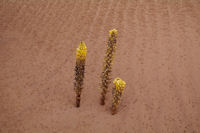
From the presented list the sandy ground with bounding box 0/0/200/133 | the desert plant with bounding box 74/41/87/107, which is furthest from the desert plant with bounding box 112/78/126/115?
the desert plant with bounding box 74/41/87/107

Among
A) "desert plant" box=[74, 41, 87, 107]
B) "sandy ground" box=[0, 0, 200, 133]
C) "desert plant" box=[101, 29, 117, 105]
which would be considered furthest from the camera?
"sandy ground" box=[0, 0, 200, 133]

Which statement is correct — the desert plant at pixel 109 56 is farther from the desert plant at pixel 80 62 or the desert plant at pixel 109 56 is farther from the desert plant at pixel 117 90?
the desert plant at pixel 80 62

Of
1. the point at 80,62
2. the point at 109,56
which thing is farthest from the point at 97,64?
the point at 80,62

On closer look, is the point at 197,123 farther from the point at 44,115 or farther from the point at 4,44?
the point at 4,44

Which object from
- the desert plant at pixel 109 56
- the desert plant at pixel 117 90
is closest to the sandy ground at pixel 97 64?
the desert plant at pixel 117 90

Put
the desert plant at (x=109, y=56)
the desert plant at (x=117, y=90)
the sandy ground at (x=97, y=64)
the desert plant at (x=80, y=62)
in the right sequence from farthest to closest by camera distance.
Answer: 1. the sandy ground at (x=97, y=64)
2. the desert plant at (x=109, y=56)
3. the desert plant at (x=117, y=90)
4. the desert plant at (x=80, y=62)

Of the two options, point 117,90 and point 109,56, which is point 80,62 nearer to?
point 109,56

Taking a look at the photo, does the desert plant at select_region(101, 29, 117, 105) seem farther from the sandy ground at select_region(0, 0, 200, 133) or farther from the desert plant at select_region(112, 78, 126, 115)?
the sandy ground at select_region(0, 0, 200, 133)

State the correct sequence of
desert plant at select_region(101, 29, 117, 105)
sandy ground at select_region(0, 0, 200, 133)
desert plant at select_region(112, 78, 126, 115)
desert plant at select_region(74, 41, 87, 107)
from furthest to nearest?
sandy ground at select_region(0, 0, 200, 133)
desert plant at select_region(101, 29, 117, 105)
desert plant at select_region(112, 78, 126, 115)
desert plant at select_region(74, 41, 87, 107)

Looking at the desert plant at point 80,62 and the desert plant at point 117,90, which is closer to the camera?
the desert plant at point 80,62

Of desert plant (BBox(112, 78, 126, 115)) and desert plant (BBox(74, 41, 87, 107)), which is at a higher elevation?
desert plant (BBox(74, 41, 87, 107))
